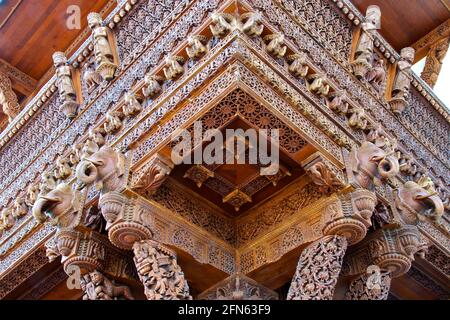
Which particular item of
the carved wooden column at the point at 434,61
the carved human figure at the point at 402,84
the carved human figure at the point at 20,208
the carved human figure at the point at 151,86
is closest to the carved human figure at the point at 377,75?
the carved human figure at the point at 402,84

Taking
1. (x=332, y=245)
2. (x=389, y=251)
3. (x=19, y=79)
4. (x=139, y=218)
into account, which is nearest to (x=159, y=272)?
(x=139, y=218)

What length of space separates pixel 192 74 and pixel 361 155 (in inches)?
40.3

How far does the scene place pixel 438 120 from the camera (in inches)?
188

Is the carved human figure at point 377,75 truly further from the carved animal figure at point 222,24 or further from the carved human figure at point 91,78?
the carved human figure at point 91,78

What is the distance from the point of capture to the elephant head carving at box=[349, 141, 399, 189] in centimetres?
330

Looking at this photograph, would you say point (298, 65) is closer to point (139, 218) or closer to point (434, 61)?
point (139, 218)

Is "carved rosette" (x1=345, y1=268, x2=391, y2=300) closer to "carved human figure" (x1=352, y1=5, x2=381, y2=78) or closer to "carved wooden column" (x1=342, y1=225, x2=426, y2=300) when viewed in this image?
"carved wooden column" (x1=342, y1=225, x2=426, y2=300)

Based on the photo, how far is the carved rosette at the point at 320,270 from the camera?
3150 millimetres

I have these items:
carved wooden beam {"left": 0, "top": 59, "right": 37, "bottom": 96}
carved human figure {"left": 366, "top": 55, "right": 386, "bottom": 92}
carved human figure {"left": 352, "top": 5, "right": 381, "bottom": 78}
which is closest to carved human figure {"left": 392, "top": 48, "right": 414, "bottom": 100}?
carved human figure {"left": 366, "top": 55, "right": 386, "bottom": 92}

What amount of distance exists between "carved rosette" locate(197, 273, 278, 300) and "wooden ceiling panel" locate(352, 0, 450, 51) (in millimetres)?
3228

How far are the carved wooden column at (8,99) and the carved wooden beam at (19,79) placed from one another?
0.40 ft

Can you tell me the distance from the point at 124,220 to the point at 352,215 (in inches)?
45.4
